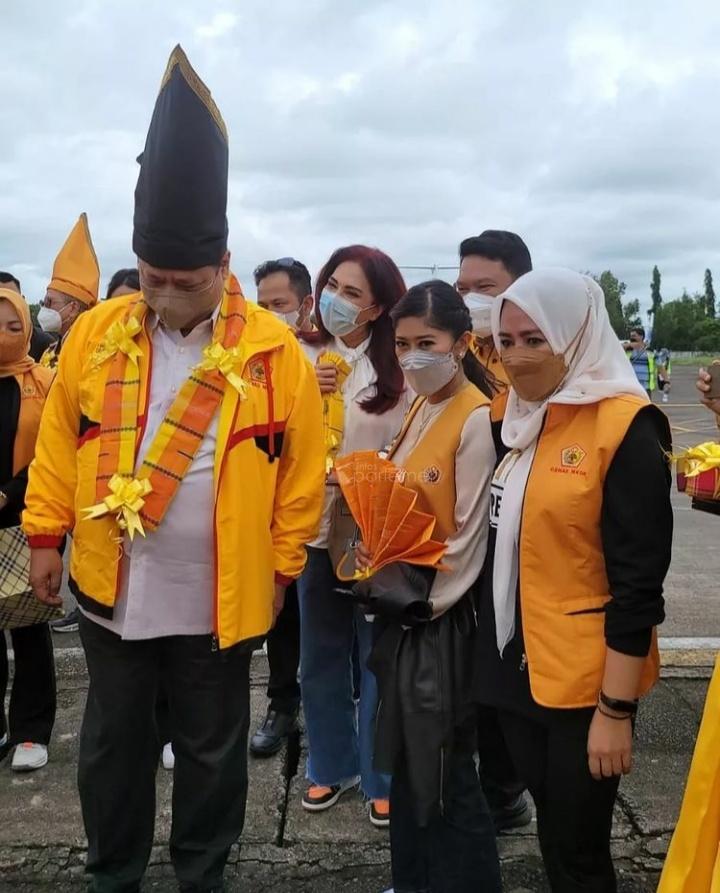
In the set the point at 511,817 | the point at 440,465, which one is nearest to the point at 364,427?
the point at 440,465

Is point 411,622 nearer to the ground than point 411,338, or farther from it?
nearer to the ground

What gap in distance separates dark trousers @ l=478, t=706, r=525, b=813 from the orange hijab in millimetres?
2101

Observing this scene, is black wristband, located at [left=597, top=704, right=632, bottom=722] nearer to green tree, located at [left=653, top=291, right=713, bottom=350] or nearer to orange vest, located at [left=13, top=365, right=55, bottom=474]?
orange vest, located at [left=13, top=365, right=55, bottom=474]

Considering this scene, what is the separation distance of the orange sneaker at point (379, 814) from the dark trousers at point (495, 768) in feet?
1.23

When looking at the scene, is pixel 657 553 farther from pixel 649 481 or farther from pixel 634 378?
pixel 634 378

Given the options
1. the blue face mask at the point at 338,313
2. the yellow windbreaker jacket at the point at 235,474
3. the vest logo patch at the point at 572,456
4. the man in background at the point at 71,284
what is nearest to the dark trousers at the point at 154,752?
the yellow windbreaker jacket at the point at 235,474

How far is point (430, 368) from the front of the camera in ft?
7.70

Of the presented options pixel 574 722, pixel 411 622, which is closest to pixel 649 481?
pixel 574 722

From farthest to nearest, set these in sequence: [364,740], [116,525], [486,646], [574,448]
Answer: [364,740], [116,525], [486,646], [574,448]

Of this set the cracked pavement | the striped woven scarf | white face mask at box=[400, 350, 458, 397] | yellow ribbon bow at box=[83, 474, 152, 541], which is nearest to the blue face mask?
white face mask at box=[400, 350, 458, 397]

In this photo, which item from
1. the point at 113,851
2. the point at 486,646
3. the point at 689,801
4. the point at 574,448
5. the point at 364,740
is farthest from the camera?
the point at 364,740

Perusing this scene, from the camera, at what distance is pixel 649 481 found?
1764 millimetres

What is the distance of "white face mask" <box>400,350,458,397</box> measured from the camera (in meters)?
2.34

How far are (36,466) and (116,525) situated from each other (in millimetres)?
372
